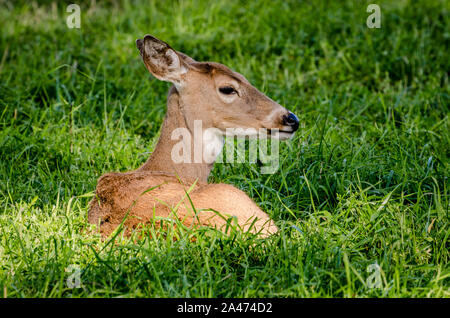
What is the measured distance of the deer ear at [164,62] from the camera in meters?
3.84

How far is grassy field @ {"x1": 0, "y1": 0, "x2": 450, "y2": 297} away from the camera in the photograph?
2951mm

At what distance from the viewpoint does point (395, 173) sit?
412cm

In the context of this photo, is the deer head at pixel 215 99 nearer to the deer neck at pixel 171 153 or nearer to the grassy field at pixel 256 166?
the deer neck at pixel 171 153

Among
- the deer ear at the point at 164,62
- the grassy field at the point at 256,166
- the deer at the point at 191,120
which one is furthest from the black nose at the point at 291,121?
the deer ear at the point at 164,62

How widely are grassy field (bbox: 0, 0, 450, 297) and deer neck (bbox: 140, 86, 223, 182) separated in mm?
340

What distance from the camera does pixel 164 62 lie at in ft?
12.7

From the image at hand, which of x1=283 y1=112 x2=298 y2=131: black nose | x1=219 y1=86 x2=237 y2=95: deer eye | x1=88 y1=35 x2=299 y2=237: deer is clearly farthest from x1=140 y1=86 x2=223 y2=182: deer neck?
x1=283 y1=112 x2=298 y2=131: black nose

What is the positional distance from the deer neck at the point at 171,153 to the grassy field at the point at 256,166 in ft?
1.11

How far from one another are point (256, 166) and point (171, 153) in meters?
0.88

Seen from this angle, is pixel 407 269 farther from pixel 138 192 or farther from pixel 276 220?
pixel 138 192

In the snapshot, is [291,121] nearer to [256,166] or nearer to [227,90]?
[227,90]

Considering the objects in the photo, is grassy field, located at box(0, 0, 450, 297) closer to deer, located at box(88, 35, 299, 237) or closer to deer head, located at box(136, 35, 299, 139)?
deer, located at box(88, 35, 299, 237)

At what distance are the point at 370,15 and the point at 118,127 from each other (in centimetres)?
314

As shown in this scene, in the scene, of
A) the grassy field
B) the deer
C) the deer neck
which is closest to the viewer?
the grassy field
